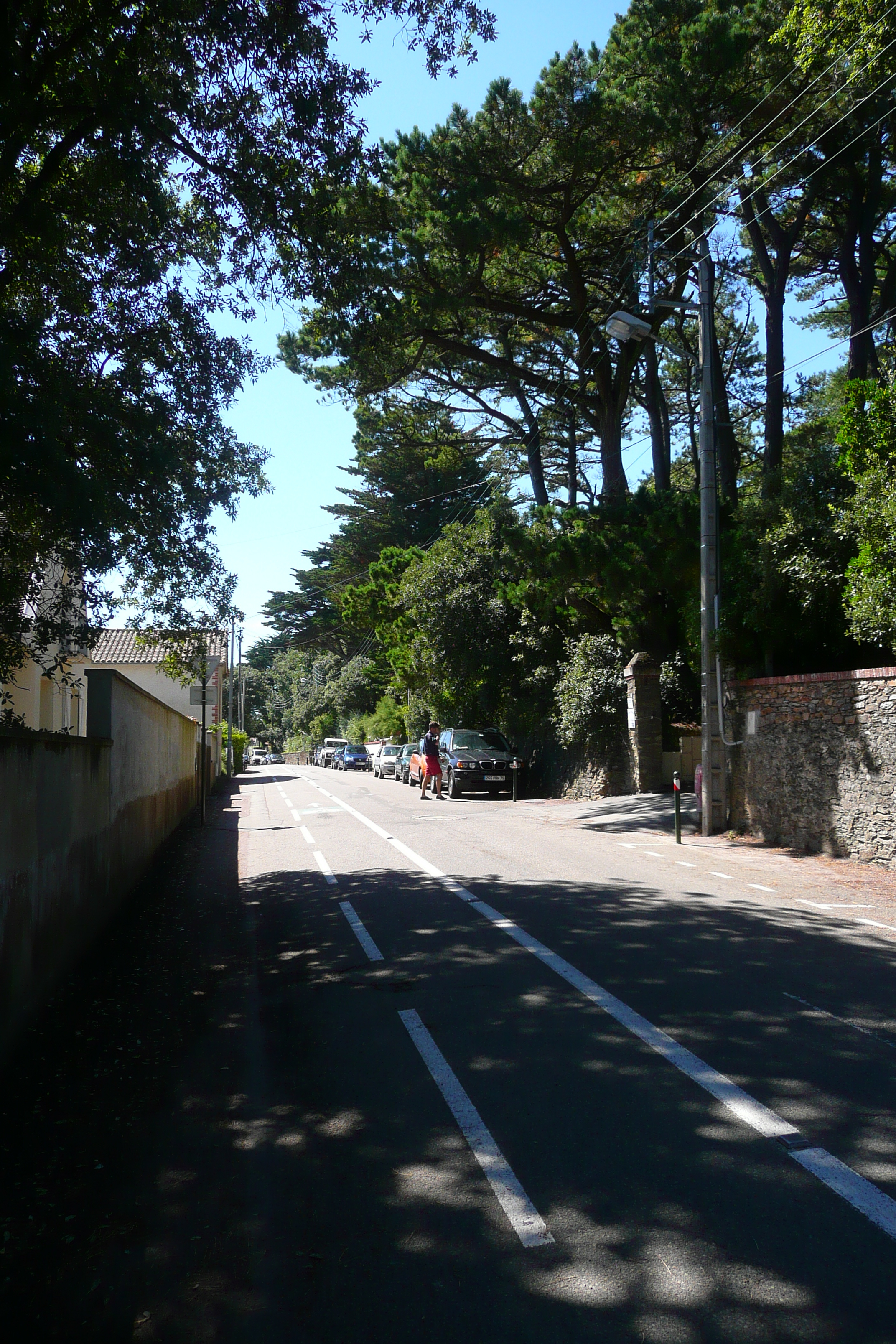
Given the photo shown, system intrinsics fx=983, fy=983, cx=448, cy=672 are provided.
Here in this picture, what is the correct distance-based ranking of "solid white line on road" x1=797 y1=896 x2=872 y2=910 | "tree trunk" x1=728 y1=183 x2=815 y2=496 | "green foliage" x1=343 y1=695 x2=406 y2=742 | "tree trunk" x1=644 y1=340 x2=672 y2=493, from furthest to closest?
"green foliage" x1=343 y1=695 x2=406 y2=742 → "tree trunk" x1=644 y1=340 x2=672 y2=493 → "tree trunk" x1=728 y1=183 x2=815 y2=496 → "solid white line on road" x1=797 y1=896 x2=872 y2=910

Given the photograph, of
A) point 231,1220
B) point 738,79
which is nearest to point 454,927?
point 231,1220

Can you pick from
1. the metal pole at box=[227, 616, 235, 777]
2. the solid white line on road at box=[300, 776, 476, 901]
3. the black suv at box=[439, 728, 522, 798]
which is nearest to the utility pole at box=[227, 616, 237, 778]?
the metal pole at box=[227, 616, 235, 777]

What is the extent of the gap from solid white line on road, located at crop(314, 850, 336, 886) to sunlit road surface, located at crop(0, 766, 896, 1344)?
3130 mm

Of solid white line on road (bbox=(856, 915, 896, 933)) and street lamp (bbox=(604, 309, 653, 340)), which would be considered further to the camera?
street lamp (bbox=(604, 309, 653, 340))

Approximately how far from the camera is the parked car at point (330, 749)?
65250mm

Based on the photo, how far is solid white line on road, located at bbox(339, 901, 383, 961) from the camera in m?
8.00

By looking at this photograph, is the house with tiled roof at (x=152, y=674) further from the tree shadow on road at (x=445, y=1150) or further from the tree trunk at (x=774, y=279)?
the tree shadow on road at (x=445, y=1150)

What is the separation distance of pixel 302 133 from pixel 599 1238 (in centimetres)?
931

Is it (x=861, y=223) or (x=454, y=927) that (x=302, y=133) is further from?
(x=861, y=223)

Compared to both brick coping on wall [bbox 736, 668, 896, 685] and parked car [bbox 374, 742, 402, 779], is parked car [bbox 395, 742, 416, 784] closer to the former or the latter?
parked car [bbox 374, 742, 402, 779]

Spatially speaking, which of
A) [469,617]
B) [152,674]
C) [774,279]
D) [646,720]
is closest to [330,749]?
[152,674]

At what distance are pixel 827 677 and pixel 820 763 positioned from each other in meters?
1.18

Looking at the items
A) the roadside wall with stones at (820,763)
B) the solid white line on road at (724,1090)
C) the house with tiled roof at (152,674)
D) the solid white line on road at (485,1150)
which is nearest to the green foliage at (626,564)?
the roadside wall with stones at (820,763)

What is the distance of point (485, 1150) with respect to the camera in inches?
167
